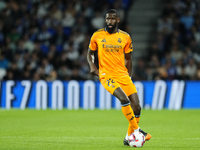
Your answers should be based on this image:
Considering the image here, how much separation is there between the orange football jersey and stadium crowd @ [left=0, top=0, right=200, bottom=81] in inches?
366

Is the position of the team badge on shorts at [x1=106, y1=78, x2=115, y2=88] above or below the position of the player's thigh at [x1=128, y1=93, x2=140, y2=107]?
above

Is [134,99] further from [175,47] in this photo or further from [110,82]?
[175,47]

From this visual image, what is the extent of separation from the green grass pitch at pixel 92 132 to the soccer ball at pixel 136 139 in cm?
11

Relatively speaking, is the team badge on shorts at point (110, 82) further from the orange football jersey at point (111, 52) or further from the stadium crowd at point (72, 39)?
the stadium crowd at point (72, 39)

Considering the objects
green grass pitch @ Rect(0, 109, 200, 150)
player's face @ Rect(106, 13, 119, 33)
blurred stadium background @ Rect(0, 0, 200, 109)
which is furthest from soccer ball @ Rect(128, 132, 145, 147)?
blurred stadium background @ Rect(0, 0, 200, 109)

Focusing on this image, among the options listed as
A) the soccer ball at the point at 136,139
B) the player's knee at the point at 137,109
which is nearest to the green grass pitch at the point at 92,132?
the soccer ball at the point at 136,139

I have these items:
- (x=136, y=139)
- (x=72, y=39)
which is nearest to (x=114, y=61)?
(x=136, y=139)

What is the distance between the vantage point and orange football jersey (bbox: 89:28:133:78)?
24.1ft

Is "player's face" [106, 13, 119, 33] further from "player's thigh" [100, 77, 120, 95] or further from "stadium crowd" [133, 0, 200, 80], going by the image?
"stadium crowd" [133, 0, 200, 80]

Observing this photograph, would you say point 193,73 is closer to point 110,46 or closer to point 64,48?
point 64,48

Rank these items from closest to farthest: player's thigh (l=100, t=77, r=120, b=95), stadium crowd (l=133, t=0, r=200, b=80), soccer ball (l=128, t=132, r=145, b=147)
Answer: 1. soccer ball (l=128, t=132, r=145, b=147)
2. player's thigh (l=100, t=77, r=120, b=95)
3. stadium crowd (l=133, t=0, r=200, b=80)

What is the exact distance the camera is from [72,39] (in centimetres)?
1908

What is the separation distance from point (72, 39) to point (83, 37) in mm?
534

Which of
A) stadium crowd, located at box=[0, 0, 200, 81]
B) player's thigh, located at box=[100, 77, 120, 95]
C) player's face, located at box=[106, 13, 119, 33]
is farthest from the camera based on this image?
stadium crowd, located at box=[0, 0, 200, 81]
